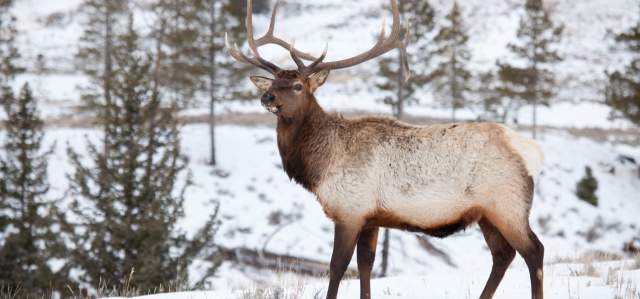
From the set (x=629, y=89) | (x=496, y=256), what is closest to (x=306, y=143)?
(x=496, y=256)

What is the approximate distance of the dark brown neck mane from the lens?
469 centimetres

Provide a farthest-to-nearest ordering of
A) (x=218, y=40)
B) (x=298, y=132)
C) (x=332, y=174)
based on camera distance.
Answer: (x=218, y=40) → (x=298, y=132) → (x=332, y=174)

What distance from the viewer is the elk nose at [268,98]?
15.1 feet

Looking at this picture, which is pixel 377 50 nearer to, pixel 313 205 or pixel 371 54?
pixel 371 54

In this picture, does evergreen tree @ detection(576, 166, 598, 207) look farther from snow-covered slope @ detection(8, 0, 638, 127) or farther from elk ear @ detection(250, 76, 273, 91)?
elk ear @ detection(250, 76, 273, 91)

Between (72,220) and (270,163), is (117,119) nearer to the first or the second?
(72,220)

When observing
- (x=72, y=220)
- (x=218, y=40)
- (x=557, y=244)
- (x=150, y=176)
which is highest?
(x=218, y=40)

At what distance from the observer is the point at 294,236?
18109 millimetres

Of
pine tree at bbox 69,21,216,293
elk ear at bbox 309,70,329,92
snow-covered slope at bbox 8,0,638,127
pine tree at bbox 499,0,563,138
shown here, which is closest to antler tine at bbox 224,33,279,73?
elk ear at bbox 309,70,329,92

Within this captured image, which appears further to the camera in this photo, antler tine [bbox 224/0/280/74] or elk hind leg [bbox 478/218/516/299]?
antler tine [bbox 224/0/280/74]

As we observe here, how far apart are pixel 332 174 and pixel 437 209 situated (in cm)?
88

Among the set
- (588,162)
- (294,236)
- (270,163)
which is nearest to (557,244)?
(588,162)

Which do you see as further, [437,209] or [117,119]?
[117,119]

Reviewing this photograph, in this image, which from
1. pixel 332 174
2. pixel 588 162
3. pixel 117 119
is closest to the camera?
pixel 332 174
